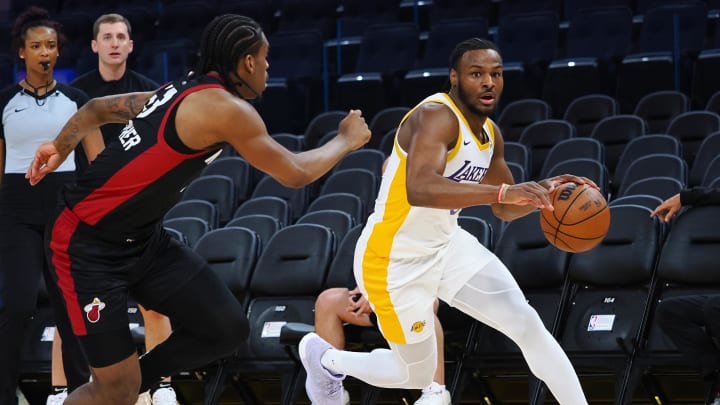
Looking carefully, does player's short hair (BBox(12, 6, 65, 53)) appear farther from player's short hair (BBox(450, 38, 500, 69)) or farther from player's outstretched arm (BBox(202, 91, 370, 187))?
player's short hair (BBox(450, 38, 500, 69))

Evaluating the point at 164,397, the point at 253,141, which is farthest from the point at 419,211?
the point at 164,397

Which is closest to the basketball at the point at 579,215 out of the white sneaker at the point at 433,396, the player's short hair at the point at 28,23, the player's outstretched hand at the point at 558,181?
the player's outstretched hand at the point at 558,181

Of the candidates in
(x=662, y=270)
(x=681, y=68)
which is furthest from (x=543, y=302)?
(x=681, y=68)

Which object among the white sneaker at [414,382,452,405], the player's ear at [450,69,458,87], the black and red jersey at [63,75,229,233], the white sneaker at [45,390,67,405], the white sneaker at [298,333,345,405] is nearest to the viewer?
the black and red jersey at [63,75,229,233]

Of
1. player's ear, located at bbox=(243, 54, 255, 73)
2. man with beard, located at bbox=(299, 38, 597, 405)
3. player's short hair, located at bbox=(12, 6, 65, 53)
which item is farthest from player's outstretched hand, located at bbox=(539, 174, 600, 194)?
player's short hair, located at bbox=(12, 6, 65, 53)

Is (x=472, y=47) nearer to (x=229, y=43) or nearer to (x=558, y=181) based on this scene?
(x=558, y=181)

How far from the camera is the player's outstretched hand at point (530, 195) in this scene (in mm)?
4156

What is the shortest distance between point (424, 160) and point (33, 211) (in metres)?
2.24

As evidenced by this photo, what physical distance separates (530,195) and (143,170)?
5.01 feet

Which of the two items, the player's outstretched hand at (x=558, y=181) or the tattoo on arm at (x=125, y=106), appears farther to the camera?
the tattoo on arm at (x=125, y=106)

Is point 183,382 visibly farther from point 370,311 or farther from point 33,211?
point 33,211

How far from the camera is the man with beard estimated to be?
15.1 feet

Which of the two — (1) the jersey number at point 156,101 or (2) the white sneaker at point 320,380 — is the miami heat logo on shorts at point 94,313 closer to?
(1) the jersey number at point 156,101

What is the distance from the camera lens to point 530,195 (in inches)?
164
